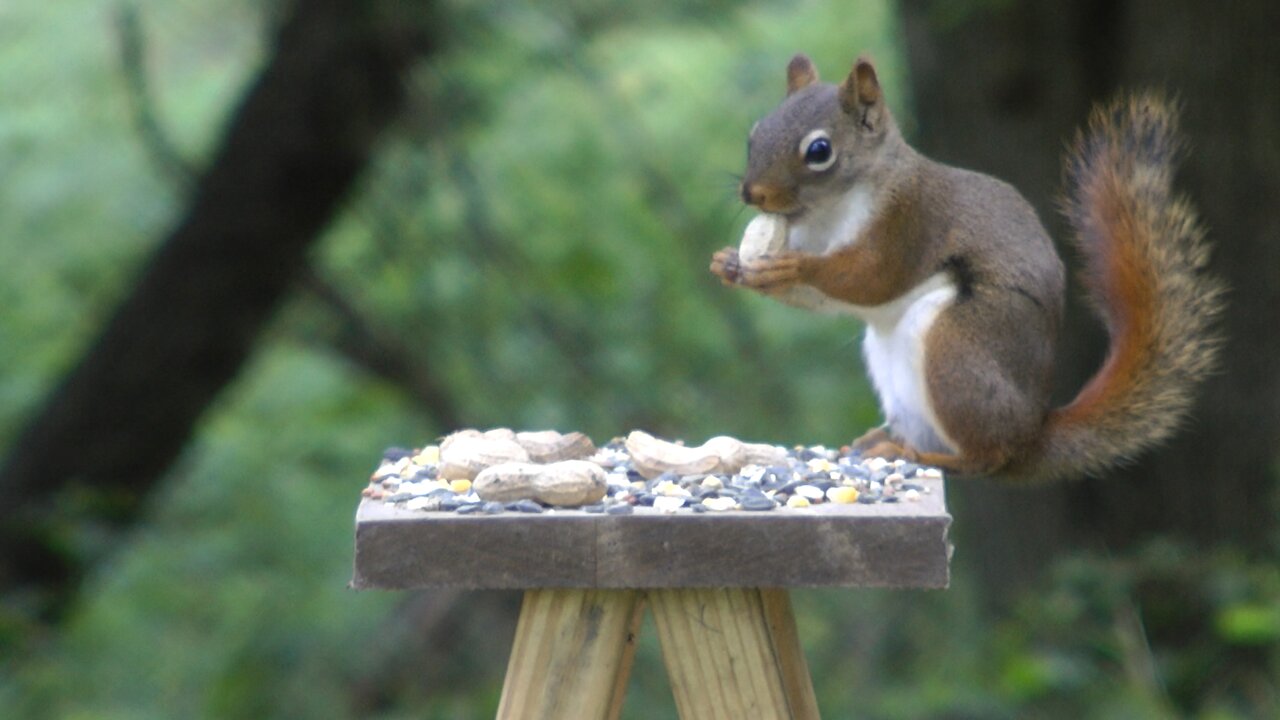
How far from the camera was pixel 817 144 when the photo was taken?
1814mm

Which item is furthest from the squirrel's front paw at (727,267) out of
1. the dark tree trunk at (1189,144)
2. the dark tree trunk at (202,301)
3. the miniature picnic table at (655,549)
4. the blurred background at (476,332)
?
the dark tree trunk at (202,301)

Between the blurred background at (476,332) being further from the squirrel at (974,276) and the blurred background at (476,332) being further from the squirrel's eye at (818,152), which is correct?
the squirrel's eye at (818,152)

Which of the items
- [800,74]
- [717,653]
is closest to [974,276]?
[800,74]

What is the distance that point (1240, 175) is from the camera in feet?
10.3

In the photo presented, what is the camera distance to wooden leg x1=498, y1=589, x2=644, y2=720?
56.6 inches

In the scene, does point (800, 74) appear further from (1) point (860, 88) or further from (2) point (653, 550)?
(2) point (653, 550)

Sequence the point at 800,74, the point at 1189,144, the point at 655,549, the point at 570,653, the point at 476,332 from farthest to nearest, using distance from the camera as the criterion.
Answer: the point at 476,332 < the point at 1189,144 < the point at 800,74 < the point at 570,653 < the point at 655,549

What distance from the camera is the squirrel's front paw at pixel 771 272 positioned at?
5.71 ft

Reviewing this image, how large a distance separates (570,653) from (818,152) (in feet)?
2.14

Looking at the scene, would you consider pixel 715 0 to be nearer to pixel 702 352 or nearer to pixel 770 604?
pixel 702 352

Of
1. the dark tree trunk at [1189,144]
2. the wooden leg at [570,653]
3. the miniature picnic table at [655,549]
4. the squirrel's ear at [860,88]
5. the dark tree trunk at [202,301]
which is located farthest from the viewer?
the dark tree trunk at [202,301]

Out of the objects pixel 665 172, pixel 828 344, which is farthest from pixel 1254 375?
pixel 665 172

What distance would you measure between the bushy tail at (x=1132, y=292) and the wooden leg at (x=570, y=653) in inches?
25.2

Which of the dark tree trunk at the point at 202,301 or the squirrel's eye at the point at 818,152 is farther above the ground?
the squirrel's eye at the point at 818,152
